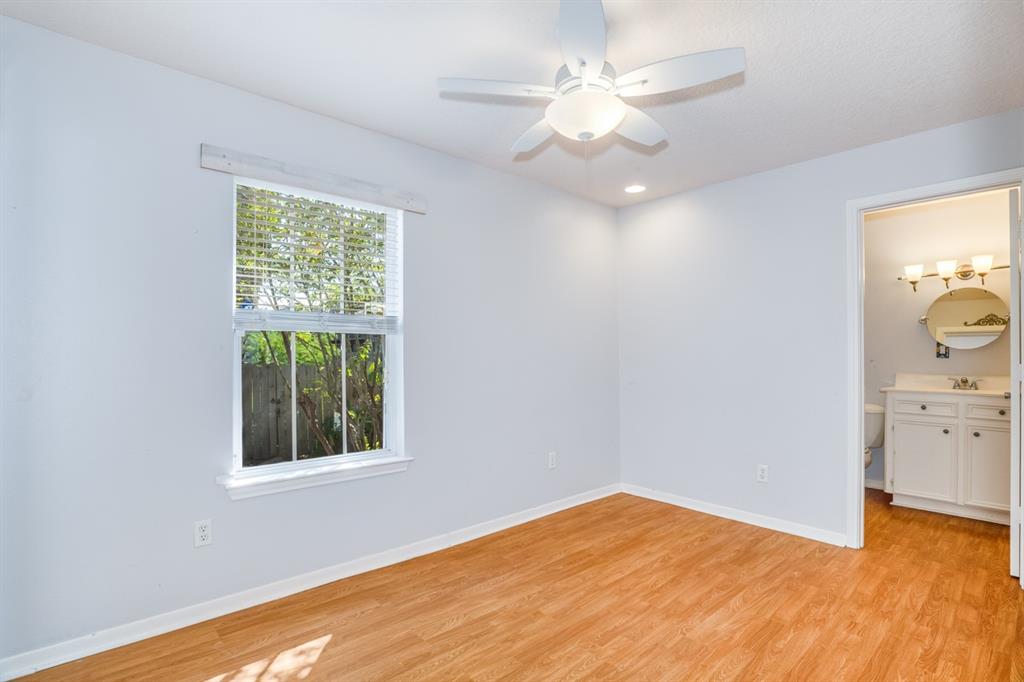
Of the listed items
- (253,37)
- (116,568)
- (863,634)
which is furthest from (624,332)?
(116,568)

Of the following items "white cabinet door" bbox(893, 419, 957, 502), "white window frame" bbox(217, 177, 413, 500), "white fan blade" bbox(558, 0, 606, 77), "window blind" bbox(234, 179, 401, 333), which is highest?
"white fan blade" bbox(558, 0, 606, 77)

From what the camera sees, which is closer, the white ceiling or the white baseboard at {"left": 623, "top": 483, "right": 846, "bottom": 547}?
the white ceiling

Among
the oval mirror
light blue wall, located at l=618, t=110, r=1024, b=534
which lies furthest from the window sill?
the oval mirror

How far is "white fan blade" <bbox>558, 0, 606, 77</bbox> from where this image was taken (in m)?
1.49

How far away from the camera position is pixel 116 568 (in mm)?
2162

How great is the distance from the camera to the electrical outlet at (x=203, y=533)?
2.36 meters

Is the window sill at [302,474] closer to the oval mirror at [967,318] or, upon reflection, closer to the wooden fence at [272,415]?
the wooden fence at [272,415]

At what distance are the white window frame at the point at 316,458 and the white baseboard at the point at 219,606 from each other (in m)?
0.47

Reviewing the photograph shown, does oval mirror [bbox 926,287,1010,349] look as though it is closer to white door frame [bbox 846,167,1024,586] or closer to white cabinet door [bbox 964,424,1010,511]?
white cabinet door [bbox 964,424,1010,511]

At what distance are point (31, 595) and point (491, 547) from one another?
2156 millimetres

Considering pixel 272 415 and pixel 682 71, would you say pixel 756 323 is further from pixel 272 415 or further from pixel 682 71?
pixel 272 415

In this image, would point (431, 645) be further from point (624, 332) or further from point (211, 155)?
point (624, 332)

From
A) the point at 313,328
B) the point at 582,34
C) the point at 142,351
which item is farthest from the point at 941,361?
the point at 142,351

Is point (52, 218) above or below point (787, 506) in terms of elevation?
above
